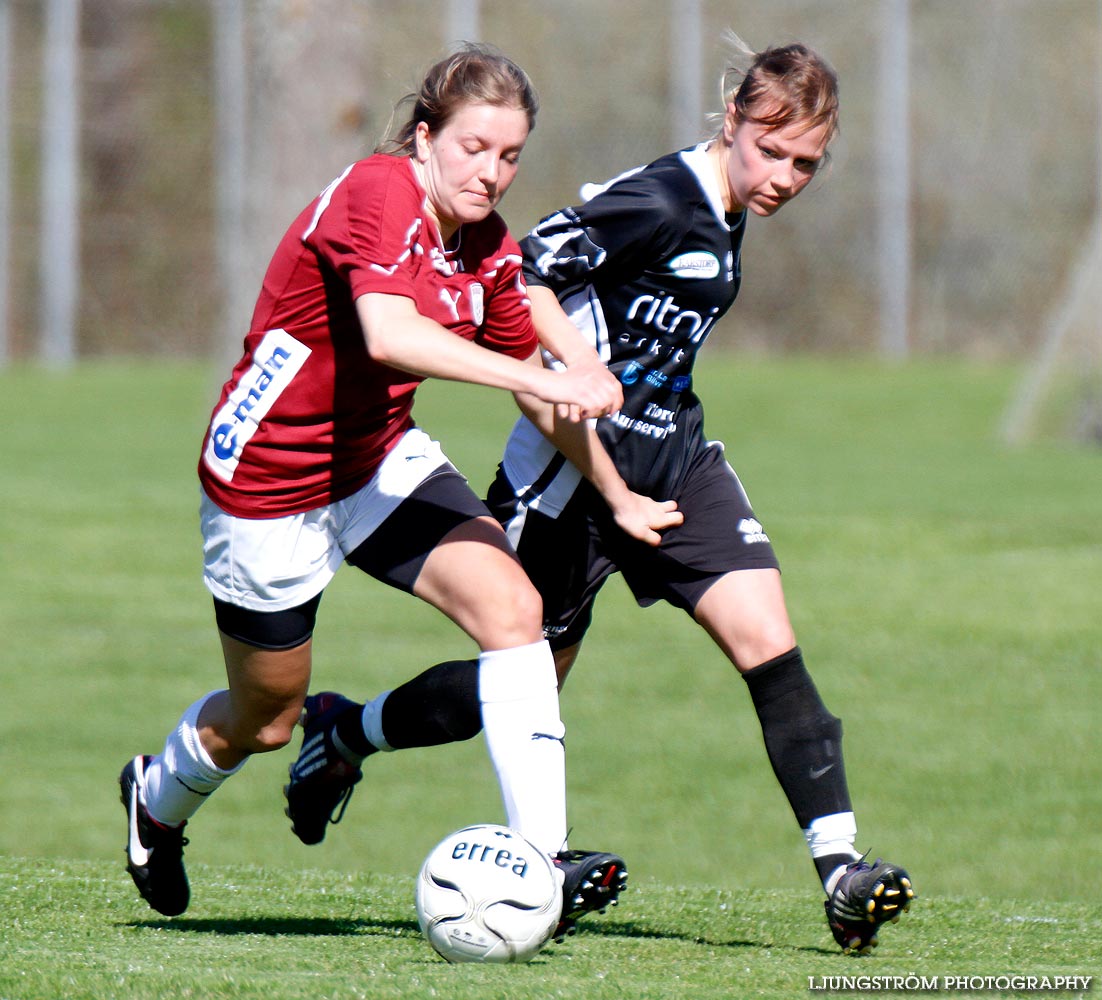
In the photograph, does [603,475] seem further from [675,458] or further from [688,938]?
[688,938]

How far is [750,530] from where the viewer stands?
4.58 metres

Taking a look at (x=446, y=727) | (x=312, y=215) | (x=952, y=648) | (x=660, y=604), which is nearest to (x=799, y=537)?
(x=660, y=604)

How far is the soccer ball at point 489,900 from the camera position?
381 centimetres

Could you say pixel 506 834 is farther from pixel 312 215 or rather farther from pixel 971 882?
pixel 971 882

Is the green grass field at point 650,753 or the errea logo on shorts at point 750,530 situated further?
the errea logo on shorts at point 750,530

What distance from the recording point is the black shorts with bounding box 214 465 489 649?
13.6ft

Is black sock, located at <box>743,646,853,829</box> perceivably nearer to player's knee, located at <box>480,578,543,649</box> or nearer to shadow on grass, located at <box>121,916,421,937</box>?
player's knee, located at <box>480,578,543,649</box>

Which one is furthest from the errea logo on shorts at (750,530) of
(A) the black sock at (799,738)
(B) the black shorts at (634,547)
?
(A) the black sock at (799,738)

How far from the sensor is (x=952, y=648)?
10.1 m

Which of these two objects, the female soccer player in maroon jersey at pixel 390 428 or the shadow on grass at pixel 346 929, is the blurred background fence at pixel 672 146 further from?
the female soccer player in maroon jersey at pixel 390 428

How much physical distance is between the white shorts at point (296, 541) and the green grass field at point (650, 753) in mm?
789

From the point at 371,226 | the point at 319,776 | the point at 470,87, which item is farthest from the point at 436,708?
the point at 470,87

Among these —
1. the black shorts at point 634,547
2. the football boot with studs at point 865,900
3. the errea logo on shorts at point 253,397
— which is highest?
the errea logo on shorts at point 253,397

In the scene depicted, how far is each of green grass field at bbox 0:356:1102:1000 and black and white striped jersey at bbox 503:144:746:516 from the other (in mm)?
1161
